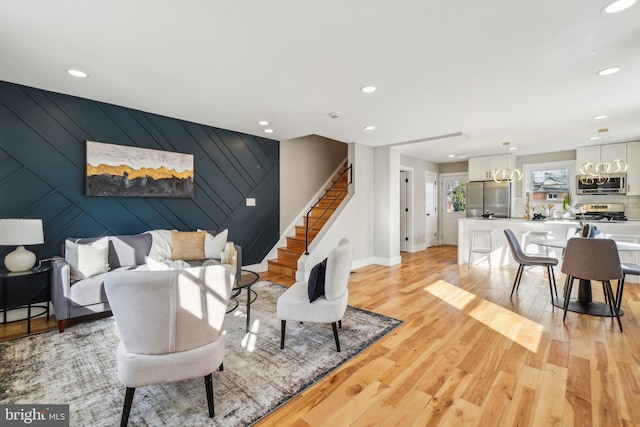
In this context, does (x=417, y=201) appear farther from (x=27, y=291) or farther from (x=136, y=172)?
(x=27, y=291)

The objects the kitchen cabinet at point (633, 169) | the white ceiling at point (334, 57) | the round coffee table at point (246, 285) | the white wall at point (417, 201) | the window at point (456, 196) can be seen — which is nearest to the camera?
the white ceiling at point (334, 57)

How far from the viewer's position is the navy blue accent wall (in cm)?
323

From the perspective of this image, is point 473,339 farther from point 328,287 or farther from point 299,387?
point 299,387

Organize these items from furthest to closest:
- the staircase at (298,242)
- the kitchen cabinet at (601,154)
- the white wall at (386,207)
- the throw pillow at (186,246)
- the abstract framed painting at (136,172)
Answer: the white wall at (386,207) < the kitchen cabinet at (601,154) < the staircase at (298,242) < the throw pillow at (186,246) < the abstract framed painting at (136,172)

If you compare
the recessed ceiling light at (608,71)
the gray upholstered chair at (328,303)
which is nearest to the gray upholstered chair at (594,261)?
the recessed ceiling light at (608,71)

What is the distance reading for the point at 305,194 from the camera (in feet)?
21.4

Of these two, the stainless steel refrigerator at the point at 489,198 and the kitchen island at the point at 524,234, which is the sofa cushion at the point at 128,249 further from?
the stainless steel refrigerator at the point at 489,198

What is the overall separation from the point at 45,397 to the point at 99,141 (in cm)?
296

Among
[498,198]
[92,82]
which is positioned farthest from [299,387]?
[498,198]

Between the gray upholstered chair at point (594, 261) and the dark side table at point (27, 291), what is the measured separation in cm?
558

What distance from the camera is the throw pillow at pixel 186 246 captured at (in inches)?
159

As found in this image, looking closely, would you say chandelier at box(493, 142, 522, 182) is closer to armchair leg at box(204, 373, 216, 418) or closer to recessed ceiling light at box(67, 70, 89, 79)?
armchair leg at box(204, 373, 216, 418)

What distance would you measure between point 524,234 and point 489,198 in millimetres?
2020

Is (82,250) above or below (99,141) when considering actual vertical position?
below
